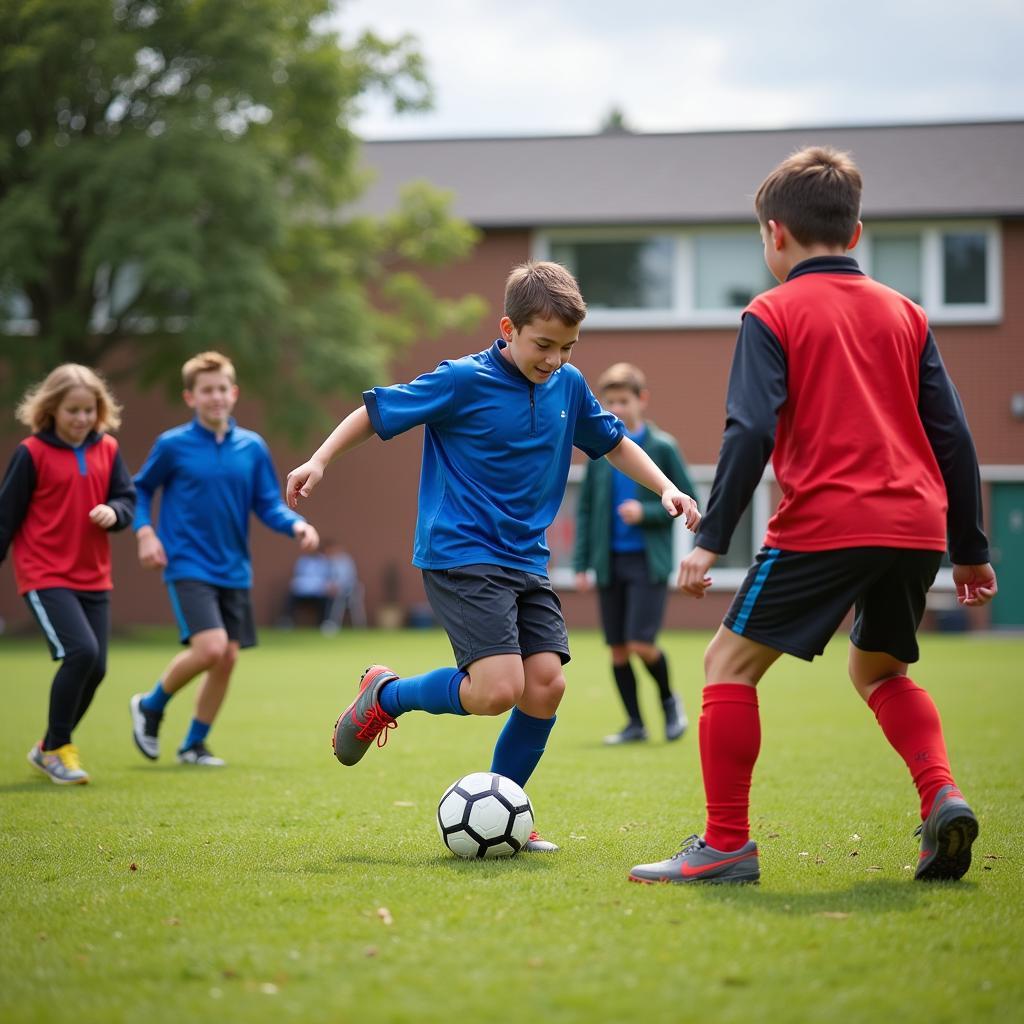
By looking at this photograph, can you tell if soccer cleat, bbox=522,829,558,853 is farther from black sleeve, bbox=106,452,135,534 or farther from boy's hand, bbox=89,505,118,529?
black sleeve, bbox=106,452,135,534

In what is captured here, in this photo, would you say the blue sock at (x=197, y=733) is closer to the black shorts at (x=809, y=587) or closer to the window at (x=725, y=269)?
the black shorts at (x=809, y=587)

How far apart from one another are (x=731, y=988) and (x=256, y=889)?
1774 mm

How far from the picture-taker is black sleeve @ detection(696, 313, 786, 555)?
4.01 m

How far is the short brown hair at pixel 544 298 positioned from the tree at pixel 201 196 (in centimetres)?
1635

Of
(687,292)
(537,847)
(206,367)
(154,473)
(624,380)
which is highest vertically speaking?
(687,292)

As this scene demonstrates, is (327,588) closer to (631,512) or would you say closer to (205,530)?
(631,512)

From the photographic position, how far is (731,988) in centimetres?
309

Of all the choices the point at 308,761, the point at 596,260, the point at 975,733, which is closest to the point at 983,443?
the point at 596,260

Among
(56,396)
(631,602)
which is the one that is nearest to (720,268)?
(631,602)

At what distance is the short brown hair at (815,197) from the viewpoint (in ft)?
13.9

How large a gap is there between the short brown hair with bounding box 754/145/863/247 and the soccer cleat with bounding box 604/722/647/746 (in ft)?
17.3

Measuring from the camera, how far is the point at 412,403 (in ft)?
15.8

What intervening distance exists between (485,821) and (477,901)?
79cm

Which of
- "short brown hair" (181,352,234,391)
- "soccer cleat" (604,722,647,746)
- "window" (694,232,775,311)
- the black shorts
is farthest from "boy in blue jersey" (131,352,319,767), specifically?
"window" (694,232,775,311)
